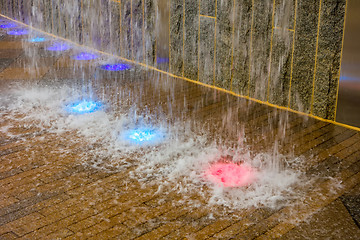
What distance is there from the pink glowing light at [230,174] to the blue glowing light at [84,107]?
1873 millimetres

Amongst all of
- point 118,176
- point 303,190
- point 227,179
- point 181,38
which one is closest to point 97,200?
point 118,176

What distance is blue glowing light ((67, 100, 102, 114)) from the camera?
4988mm

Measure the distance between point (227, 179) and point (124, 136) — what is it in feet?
4.08

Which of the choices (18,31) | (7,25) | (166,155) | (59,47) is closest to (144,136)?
(166,155)

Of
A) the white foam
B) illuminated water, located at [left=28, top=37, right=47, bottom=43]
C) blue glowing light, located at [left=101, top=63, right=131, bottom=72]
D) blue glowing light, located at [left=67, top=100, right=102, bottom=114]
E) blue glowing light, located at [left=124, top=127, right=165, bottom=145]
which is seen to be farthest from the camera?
illuminated water, located at [left=28, top=37, right=47, bottom=43]

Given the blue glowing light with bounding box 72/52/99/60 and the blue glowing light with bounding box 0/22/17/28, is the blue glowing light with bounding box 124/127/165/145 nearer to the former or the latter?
the blue glowing light with bounding box 72/52/99/60

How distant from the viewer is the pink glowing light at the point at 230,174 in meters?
3.43

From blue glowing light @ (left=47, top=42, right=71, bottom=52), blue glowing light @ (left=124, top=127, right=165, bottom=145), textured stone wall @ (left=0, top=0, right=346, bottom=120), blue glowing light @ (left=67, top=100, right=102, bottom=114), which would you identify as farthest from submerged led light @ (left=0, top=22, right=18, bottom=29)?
blue glowing light @ (left=124, top=127, right=165, bottom=145)

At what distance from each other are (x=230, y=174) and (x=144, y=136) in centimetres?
109

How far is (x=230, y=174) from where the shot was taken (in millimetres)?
3566

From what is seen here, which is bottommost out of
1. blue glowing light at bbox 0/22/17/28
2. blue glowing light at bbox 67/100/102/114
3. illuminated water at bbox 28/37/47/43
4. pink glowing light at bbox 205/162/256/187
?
pink glowing light at bbox 205/162/256/187

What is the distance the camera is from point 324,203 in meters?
3.12

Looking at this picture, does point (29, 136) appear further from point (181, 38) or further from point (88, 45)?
point (88, 45)

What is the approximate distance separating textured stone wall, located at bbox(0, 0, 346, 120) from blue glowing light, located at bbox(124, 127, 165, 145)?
58.0 inches
